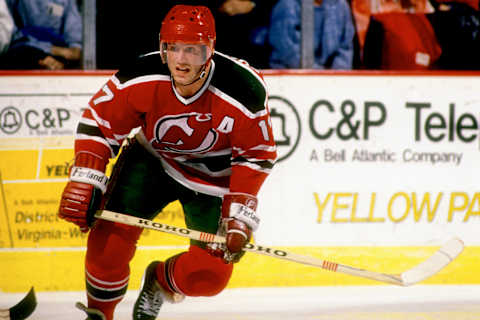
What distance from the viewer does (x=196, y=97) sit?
266cm

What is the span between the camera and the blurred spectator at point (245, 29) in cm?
401

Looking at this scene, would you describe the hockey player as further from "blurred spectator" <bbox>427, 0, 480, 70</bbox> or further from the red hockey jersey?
"blurred spectator" <bbox>427, 0, 480, 70</bbox>

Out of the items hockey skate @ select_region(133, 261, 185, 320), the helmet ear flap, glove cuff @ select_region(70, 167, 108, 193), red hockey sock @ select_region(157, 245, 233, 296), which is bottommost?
hockey skate @ select_region(133, 261, 185, 320)

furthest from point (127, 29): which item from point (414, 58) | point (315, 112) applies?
point (414, 58)

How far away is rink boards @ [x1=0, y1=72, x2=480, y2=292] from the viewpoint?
148 inches

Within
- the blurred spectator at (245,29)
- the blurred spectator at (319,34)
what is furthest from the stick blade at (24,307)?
the blurred spectator at (319,34)

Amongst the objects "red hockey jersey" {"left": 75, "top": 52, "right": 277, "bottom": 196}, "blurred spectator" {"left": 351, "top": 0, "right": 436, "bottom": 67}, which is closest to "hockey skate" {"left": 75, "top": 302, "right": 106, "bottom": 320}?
"red hockey jersey" {"left": 75, "top": 52, "right": 277, "bottom": 196}

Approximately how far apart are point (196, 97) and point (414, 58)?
1.97 meters

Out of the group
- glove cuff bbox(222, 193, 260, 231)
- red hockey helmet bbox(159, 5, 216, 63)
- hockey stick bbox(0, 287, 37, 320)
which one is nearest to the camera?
red hockey helmet bbox(159, 5, 216, 63)

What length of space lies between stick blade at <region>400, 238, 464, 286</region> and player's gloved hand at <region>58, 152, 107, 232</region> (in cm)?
124

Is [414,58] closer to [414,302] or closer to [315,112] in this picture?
[315,112]

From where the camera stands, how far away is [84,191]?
104 inches

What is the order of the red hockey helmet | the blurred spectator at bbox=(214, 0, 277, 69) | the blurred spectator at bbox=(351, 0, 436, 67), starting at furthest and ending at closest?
the blurred spectator at bbox=(351, 0, 436, 67) → the blurred spectator at bbox=(214, 0, 277, 69) → the red hockey helmet

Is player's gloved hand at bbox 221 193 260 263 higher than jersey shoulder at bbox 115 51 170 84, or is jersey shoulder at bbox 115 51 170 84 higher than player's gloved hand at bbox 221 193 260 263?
jersey shoulder at bbox 115 51 170 84
